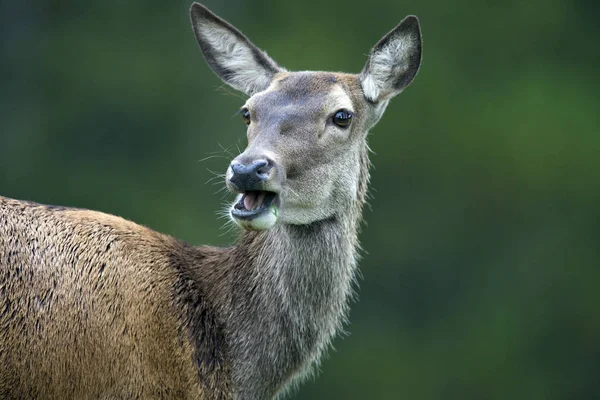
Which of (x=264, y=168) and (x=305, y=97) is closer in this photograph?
(x=264, y=168)

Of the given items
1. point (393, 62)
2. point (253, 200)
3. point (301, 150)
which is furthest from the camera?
point (393, 62)

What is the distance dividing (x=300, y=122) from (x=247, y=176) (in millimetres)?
874

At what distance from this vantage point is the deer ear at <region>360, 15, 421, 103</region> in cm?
918

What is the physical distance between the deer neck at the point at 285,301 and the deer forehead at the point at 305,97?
784mm

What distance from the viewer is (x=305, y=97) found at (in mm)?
8797

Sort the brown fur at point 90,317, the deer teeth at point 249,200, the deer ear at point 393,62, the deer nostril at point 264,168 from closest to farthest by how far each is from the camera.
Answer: the brown fur at point 90,317 → the deer nostril at point 264,168 → the deer teeth at point 249,200 → the deer ear at point 393,62

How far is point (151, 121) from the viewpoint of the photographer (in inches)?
985

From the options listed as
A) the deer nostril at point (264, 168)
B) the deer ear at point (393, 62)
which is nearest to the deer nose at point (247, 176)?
the deer nostril at point (264, 168)

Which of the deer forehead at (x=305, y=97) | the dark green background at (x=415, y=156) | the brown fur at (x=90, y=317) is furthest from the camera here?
the dark green background at (x=415, y=156)

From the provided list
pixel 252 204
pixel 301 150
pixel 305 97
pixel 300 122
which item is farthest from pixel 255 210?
pixel 305 97

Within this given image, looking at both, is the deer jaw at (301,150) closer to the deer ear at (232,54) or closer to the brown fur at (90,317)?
the deer ear at (232,54)

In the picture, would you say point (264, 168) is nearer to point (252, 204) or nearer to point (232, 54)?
point (252, 204)

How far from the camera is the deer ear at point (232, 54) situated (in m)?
9.57

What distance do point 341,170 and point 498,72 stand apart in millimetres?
17806
